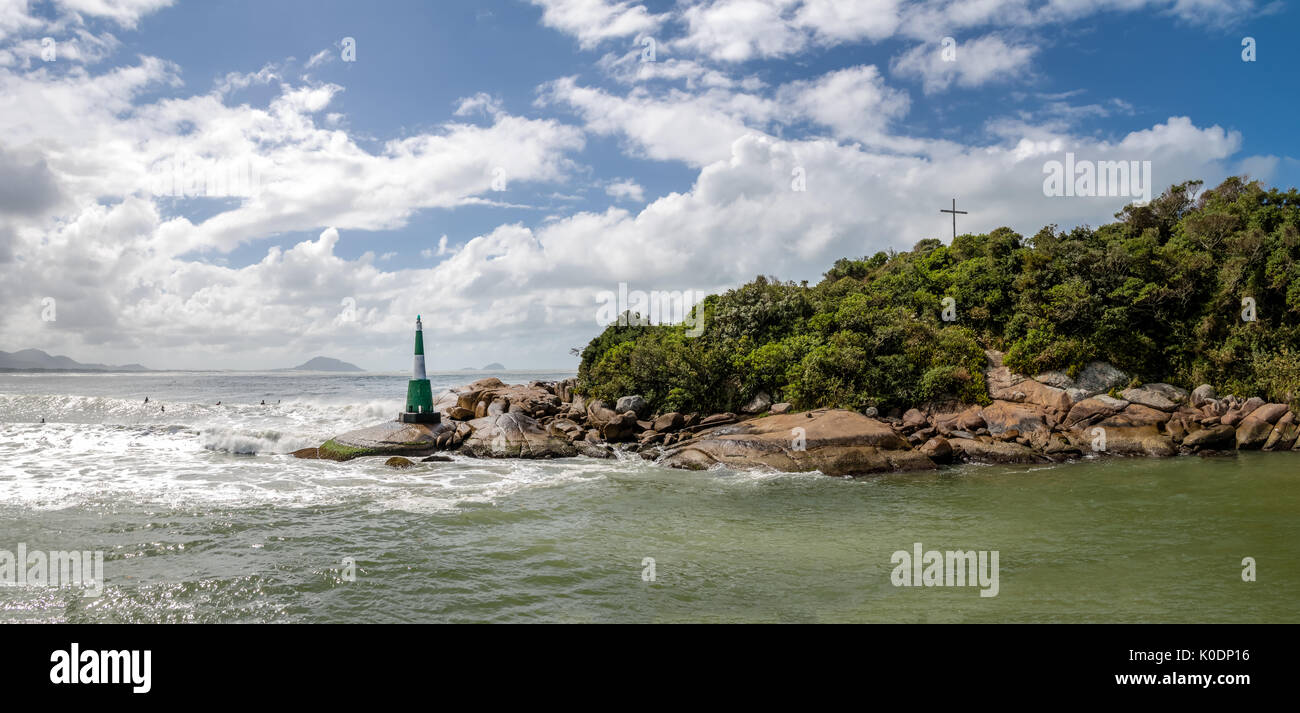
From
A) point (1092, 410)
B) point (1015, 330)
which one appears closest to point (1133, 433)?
point (1092, 410)

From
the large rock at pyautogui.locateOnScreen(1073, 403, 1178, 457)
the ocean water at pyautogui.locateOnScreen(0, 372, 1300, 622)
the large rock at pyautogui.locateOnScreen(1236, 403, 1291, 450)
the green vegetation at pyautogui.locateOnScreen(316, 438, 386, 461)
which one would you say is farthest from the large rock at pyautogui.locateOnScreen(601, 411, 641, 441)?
the large rock at pyautogui.locateOnScreen(1236, 403, 1291, 450)

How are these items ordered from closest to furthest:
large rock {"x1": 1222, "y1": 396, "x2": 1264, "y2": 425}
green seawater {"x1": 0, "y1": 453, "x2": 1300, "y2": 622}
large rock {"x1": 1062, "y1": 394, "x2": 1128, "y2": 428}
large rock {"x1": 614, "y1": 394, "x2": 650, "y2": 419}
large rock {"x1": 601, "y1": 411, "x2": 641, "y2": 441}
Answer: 1. green seawater {"x1": 0, "y1": 453, "x2": 1300, "y2": 622}
2. large rock {"x1": 1222, "y1": 396, "x2": 1264, "y2": 425}
3. large rock {"x1": 1062, "y1": 394, "x2": 1128, "y2": 428}
4. large rock {"x1": 601, "y1": 411, "x2": 641, "y2": 441}
5. large rock {"x1": 614, "y1": 394, "x2": 650, "y2": 419}

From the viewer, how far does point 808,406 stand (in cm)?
2480

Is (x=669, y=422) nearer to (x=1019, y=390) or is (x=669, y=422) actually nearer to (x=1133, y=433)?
(x=1019, y=390)

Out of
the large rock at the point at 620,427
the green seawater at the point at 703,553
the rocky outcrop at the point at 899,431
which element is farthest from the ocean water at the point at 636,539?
the large rock at the point at 620,427

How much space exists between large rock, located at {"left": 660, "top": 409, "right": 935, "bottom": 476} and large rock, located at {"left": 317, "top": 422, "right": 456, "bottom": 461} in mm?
8703

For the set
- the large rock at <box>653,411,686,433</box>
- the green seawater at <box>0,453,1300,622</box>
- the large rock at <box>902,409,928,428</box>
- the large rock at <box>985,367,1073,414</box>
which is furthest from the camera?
the large rock at <box>653,411,686,433</box>

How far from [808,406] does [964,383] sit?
239 inches

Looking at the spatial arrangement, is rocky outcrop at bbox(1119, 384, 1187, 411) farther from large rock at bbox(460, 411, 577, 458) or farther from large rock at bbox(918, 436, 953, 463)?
large rock at bbox(460, 411, 577, 458)

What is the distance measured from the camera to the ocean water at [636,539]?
843cm

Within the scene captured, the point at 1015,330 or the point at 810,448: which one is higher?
the point at 1015,330

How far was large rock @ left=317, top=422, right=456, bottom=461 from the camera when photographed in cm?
2162

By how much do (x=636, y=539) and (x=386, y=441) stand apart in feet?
45.6

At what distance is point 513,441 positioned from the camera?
22641 millimetres
